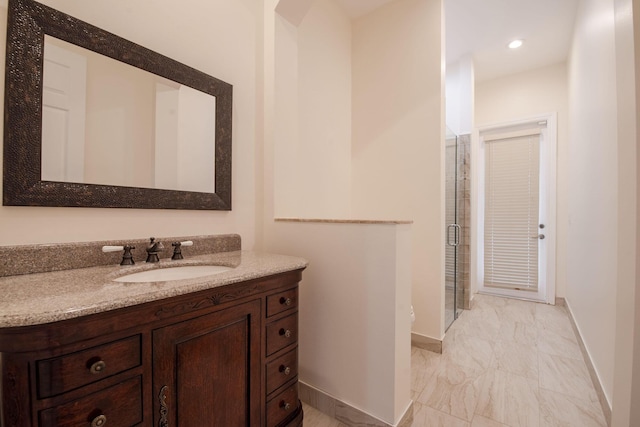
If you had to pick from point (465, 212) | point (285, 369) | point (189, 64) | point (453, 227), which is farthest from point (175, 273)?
point (465, 212)

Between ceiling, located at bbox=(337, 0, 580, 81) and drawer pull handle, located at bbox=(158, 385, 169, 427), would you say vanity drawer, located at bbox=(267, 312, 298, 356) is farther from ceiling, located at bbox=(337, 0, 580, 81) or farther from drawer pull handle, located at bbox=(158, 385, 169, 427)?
ceiling, located at bbox=(337, 0, 580, 81)

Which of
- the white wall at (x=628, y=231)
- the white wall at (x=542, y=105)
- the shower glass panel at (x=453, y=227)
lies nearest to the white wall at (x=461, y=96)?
the shower glass panel at (x=453, y=227)

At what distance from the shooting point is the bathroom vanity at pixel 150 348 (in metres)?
0.66

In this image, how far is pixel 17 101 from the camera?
1.02m

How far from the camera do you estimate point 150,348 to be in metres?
0.84

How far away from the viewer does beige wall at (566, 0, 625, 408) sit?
1563 mm

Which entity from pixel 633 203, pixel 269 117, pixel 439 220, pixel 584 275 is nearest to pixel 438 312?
pixel 439 220

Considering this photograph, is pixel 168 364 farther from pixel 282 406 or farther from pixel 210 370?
pixel 282 406

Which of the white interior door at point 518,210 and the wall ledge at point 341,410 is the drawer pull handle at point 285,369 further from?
the white interior door at point 518,210

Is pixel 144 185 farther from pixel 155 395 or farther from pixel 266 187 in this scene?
pixel 155 395

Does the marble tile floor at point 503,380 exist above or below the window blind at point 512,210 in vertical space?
below

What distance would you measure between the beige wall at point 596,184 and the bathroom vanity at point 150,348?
171cm

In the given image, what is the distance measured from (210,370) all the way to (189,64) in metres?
1.58

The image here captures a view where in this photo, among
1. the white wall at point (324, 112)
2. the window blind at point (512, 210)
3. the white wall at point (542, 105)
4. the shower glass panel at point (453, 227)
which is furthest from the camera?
the window blind at point (512, 210)
